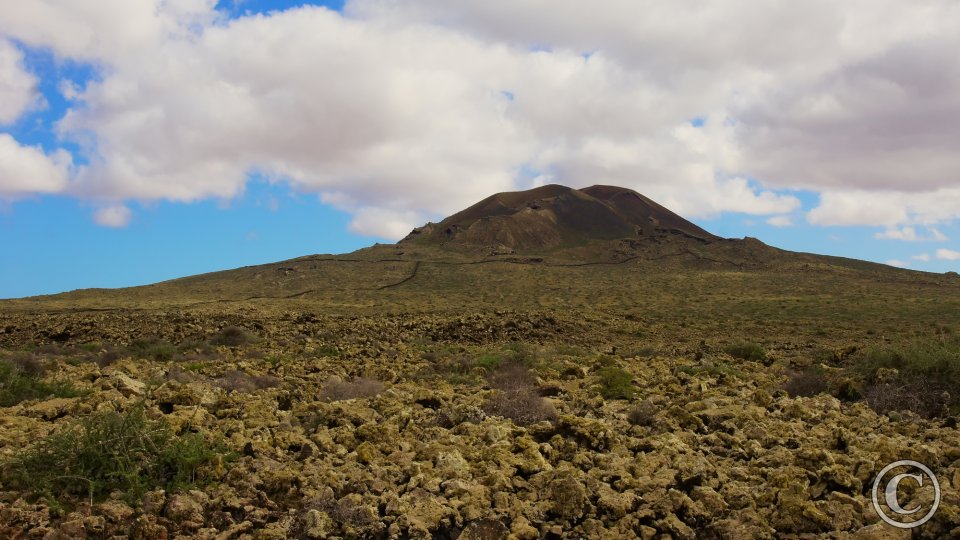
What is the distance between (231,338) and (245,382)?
8.32 metres

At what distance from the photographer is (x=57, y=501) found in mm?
5871

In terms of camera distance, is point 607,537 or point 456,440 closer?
point 607,537

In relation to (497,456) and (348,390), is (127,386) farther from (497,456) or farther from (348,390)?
(497,456)

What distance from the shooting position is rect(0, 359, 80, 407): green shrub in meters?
9.48

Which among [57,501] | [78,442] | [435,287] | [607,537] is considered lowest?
[607,537]

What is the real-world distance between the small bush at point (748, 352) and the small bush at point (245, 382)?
34.7 feet

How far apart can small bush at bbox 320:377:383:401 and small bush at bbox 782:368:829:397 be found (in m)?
6.67

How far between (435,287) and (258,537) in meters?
43.2

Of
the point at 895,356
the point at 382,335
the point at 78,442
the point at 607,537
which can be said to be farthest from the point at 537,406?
the point at 382,335

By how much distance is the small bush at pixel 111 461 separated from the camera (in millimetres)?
6066

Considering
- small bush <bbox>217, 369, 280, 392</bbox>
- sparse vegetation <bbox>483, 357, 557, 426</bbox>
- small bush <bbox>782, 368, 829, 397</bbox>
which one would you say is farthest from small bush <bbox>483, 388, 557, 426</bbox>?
small bush <bbox>782, 368, 829, 397</bbox>

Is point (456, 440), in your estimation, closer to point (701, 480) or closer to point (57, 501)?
point (701, 480)

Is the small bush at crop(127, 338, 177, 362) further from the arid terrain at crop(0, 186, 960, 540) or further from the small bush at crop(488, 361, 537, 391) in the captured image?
the small bush at crop(488, 361, 537, 391)

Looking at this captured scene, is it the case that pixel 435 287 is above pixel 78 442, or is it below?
above
